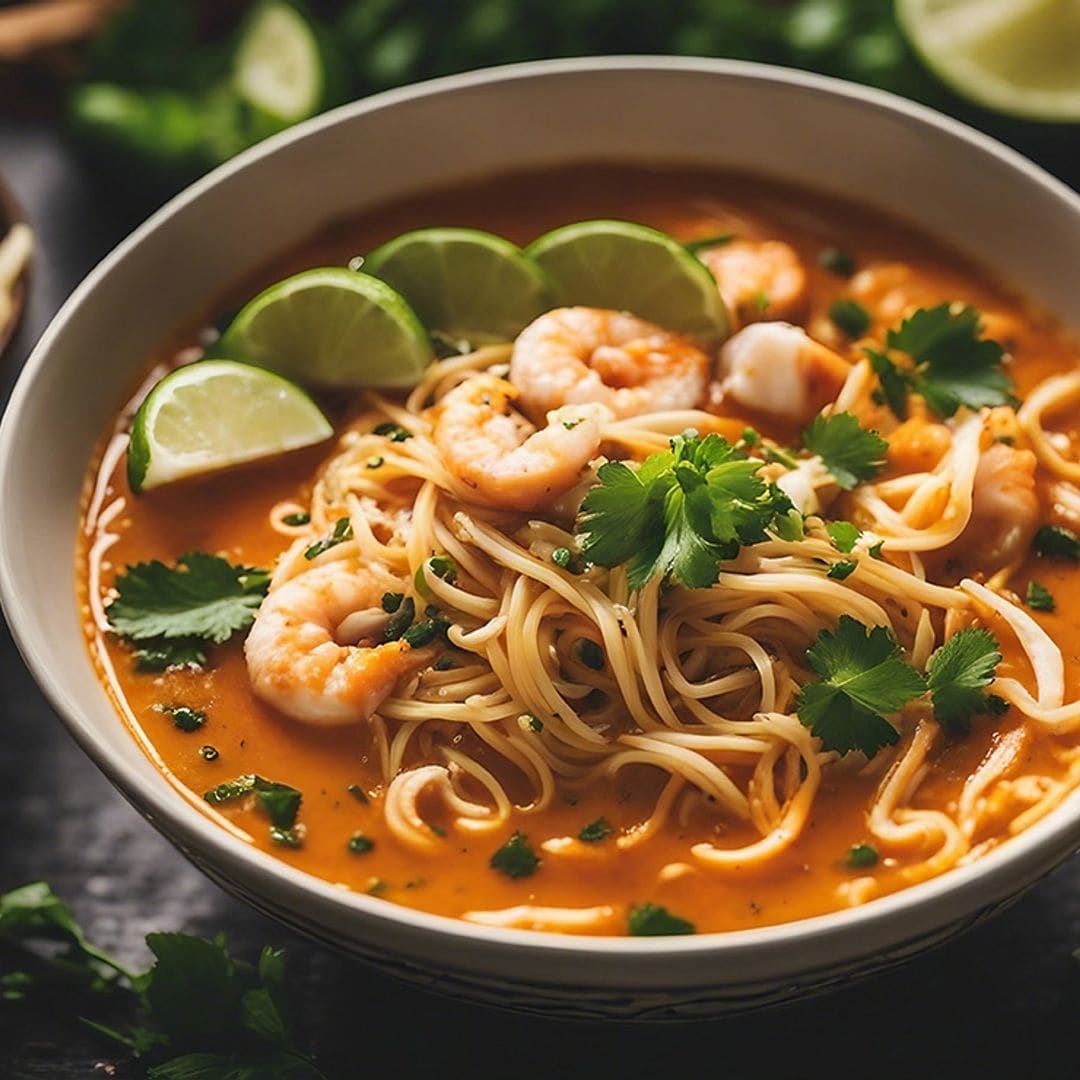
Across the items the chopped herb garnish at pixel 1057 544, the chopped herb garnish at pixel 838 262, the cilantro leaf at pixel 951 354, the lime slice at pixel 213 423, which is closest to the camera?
the chopped herb garnish at pixel 1057 544

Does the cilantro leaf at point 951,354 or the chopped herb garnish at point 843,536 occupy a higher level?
the cilantro leaf at point 951,354

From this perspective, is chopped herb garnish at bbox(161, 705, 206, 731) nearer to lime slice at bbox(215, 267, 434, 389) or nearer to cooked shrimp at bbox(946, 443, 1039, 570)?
lime slice at bbox(215, 267, 434, 389)

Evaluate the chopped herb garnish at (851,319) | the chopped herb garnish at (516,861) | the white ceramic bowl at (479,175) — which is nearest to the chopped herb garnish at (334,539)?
the white ceramic bowl at (479,175)

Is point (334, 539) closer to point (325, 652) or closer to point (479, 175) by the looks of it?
point (325, 652)

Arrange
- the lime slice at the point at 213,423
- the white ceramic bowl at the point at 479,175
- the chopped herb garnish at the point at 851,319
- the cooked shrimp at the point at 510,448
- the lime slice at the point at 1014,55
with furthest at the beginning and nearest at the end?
the lime slice at the point at 1014,55 → the chopped herb garnish at the point at 851,319 → the lime slice at the point at 213,423 → the cooked shrimp at the point at 510,448 → the white ceramic bowl at the point at 479,175

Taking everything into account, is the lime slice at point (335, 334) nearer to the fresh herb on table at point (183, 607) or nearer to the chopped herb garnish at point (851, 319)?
the fresh herb on table at point (183, 607)

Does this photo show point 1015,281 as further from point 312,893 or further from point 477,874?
point 312,893

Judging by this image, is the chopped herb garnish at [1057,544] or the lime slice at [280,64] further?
the lime slice at [280,64]

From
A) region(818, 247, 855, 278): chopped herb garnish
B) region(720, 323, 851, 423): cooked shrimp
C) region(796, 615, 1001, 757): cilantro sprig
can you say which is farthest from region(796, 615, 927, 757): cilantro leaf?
region(818, 247, 855, 278): chopped herb garnish

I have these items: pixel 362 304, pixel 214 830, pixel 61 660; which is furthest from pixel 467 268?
pixel 214 830
